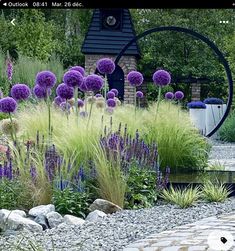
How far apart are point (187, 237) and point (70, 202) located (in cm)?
119

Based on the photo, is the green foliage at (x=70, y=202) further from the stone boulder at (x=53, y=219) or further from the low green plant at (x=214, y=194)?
the low green plant at (x=214, y=194)

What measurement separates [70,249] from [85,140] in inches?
84.8

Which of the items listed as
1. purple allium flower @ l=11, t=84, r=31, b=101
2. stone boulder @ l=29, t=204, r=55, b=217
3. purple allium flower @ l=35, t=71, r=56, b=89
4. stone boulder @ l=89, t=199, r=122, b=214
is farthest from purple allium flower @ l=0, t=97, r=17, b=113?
stone boulder @ l=89, t=199, r=122, b=214

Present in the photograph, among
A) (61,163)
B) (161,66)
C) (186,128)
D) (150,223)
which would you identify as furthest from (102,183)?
(161,66)

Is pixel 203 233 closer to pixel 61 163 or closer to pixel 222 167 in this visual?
pixel 61 163

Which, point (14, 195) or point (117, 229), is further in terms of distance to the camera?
point (14, 195)

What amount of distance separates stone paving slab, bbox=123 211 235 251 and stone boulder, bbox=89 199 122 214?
2.31 ft

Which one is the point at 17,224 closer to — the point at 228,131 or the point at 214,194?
the point at 214,194

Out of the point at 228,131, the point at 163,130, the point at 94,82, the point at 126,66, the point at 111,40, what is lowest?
the point at 228,131

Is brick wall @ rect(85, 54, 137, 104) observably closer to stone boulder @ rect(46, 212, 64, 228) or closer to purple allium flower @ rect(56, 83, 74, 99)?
purple allium flower @ rect(56, 83, 74, 99)

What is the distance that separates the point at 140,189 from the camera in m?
5.15

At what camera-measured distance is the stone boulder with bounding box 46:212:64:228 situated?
13.7ft

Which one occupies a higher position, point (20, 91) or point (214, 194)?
point (20, 91)

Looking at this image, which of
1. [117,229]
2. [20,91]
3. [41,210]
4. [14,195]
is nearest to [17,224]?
[41,210]
